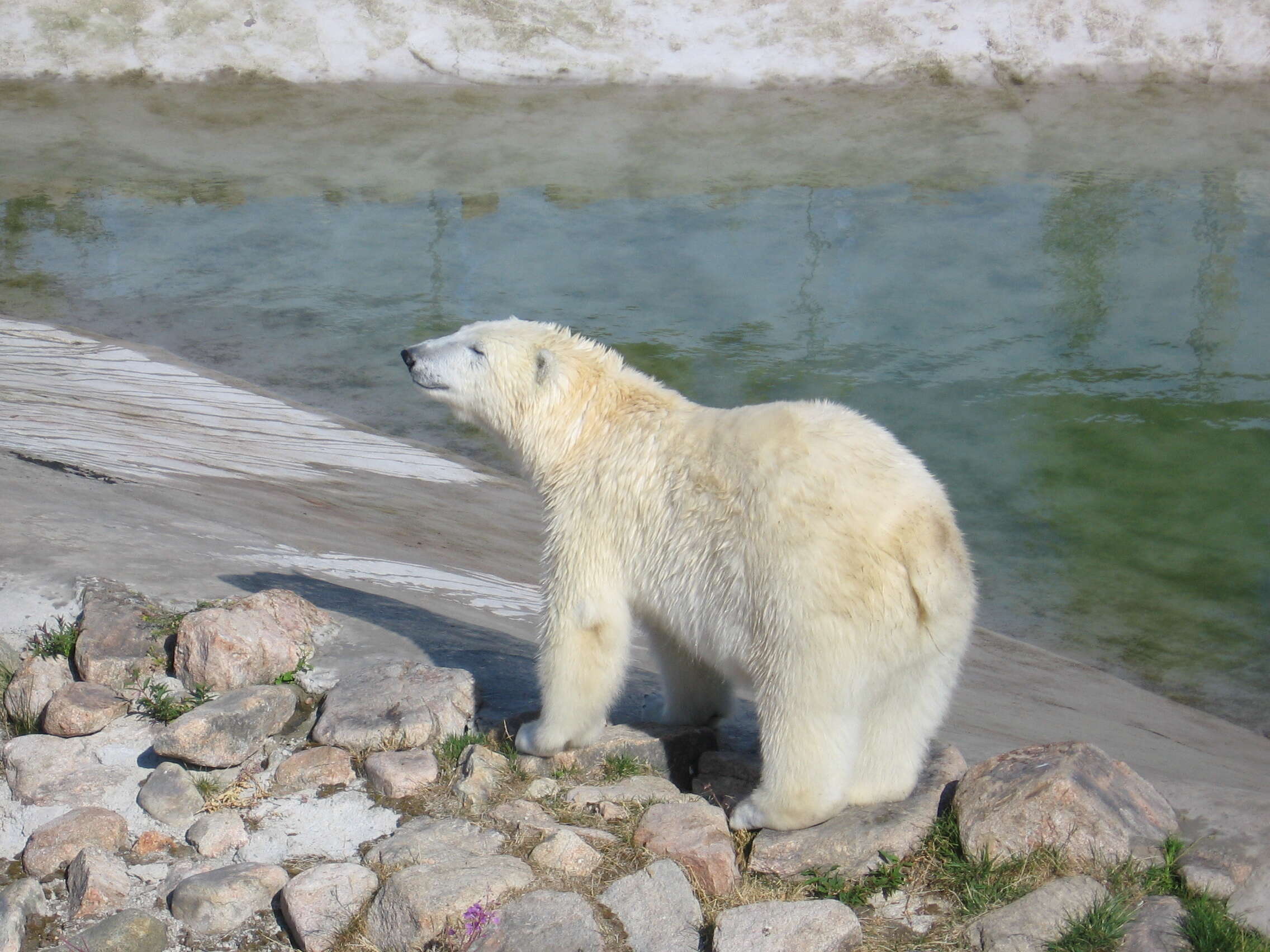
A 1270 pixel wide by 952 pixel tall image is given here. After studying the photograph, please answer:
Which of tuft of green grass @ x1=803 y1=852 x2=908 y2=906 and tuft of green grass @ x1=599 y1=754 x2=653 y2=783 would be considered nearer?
tuft of green grass @ x1=803 y1=852 x2=908 y2=906

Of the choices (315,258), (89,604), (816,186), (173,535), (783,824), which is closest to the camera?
(783,824)

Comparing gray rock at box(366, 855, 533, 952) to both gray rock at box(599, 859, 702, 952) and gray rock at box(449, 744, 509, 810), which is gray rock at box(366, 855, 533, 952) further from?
gray rock at box(449, 744, 509, 810)

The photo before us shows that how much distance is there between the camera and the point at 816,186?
14211 mm

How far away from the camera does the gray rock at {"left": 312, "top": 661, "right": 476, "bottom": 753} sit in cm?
373

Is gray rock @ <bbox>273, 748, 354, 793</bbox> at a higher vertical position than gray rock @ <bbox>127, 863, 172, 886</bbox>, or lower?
higher

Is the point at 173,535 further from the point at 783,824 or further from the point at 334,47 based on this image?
the point at 334,47

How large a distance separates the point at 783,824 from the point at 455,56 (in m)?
15.2

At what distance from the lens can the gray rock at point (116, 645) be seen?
3.92 metres

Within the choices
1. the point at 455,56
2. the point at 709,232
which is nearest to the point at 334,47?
the point at 455,56

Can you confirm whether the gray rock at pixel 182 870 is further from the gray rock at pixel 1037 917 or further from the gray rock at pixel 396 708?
the gray rock at pixel 1037 917

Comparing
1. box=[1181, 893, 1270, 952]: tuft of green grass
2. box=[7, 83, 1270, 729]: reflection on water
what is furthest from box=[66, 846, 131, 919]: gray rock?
box=[7, 83, 1270, 729]: reflection on water

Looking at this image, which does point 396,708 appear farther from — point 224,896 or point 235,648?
point 224,896

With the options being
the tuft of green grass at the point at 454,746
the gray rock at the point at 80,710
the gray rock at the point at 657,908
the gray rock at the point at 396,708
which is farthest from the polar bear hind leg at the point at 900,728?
the gray rock at the point at 80,710

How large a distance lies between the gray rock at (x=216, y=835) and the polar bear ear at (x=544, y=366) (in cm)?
149
